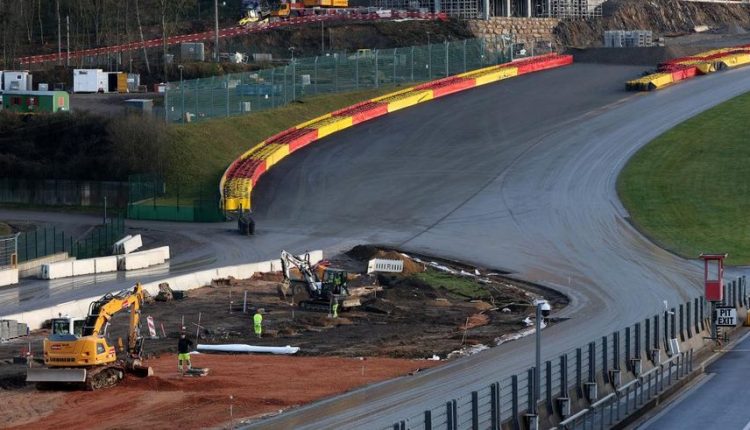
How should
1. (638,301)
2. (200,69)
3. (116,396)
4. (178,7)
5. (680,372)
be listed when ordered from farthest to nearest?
(178,7) < (200,69) < (638,301) < (680,372) < (116,396)

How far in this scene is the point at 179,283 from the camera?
60656 millimetres

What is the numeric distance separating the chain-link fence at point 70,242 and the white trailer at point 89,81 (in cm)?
3761

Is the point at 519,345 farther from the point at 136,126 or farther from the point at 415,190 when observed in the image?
the point at 136,126

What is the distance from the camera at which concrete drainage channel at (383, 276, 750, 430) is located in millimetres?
30672

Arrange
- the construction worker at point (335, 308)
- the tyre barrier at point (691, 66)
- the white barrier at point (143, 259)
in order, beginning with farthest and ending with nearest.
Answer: the tyre barrier at point (691, 66) < the white barrier at point (143, 259) < the construction worker at point (335, 308)

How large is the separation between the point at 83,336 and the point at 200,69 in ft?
263

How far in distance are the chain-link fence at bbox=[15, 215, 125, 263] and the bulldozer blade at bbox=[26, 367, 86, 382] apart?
85.9 ft

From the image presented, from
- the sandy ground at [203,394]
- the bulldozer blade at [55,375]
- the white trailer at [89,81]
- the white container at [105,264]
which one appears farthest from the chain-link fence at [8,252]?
the white trailer at [89,81]

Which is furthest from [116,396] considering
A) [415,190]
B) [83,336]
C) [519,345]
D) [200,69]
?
[200,69]

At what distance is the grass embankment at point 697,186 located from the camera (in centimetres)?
7312

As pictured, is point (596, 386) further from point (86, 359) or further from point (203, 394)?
point (86, 359)

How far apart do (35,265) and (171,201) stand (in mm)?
17476

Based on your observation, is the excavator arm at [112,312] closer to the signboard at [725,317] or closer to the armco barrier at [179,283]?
the armco barrier at [179,283]

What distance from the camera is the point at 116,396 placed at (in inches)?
1560
